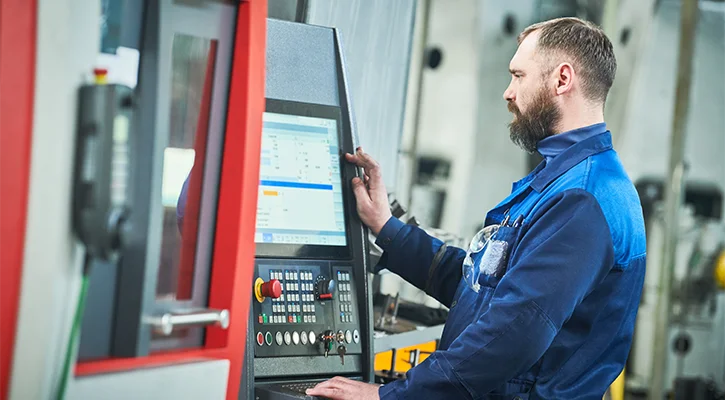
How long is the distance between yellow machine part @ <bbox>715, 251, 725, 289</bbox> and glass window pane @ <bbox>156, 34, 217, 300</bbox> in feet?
19.8

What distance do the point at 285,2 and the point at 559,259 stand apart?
1.26 metres

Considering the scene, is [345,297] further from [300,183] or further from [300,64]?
[300,64]

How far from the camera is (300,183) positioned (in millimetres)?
2453

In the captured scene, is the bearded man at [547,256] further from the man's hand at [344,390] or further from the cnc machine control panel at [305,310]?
the cnc machine control panel at [305,310]

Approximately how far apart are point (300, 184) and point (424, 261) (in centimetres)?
49

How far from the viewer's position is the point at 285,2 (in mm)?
2939

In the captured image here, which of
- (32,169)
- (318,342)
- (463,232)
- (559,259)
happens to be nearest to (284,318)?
(318,342)

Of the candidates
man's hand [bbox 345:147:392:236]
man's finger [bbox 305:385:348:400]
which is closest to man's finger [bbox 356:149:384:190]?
man's hand [bbox 345:147:392:236]

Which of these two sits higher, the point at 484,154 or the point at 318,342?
the point at 484,154

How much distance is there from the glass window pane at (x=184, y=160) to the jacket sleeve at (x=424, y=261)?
0.97 metres

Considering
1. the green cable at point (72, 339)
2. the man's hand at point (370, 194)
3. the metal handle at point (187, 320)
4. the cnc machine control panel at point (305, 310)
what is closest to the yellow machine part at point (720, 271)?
the man's hand at point (370, 194)

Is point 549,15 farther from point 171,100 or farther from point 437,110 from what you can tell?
point 171,100

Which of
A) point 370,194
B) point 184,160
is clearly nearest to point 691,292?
point 370,194

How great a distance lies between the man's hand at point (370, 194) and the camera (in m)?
2.56
